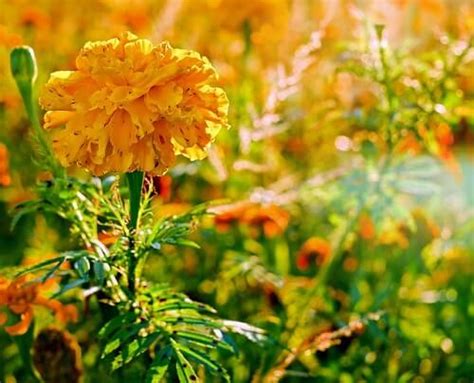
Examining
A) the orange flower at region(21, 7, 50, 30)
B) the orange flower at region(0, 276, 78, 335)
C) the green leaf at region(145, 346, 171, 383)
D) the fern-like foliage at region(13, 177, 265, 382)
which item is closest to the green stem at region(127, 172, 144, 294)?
the fern-like foliage at region(13, 177, 265, 382)

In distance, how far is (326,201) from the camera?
5.73 ft

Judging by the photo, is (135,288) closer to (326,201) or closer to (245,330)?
(245,330)

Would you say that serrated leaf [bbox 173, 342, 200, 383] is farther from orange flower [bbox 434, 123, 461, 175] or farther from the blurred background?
orange flower [bbox 434, 123, 461, 175]

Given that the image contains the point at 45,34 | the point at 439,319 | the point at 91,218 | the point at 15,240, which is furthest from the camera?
the point at 45,34

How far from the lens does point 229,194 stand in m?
1.92

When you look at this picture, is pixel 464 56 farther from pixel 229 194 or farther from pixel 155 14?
pixel 155 14

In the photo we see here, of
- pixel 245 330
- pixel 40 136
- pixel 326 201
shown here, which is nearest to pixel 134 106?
pixel 40 136

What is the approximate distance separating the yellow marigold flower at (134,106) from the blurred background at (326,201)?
19 cm

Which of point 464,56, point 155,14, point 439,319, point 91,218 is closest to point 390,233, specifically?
point 439,319

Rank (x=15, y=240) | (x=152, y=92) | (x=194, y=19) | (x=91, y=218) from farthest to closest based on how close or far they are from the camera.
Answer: (x=194, y=19) < (x=15, y=240) < (x=91, y=218) < (x=152, y=92)

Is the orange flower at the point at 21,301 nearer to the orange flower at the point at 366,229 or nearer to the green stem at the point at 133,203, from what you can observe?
the green stem at the point at 133,203

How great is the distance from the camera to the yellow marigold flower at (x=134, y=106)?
3.38 feet

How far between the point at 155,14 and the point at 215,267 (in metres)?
1.25

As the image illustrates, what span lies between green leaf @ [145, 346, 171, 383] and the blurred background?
20cm
